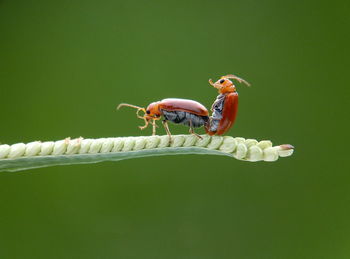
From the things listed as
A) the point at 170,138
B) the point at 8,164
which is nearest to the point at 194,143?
the point at 170,138

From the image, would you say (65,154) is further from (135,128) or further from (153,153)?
(135,128)

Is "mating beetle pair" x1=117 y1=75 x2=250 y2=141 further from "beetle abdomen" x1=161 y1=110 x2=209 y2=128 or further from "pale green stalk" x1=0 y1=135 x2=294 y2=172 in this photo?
"pale green stalk" x1=0 y1=135 x2=294 y2=172

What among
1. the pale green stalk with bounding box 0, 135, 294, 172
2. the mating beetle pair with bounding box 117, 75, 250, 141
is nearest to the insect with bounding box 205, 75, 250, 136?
the mating beetle pair with bounding box 117, 75, 250, 141

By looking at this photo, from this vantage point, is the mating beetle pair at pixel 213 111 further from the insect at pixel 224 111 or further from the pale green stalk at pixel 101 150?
the pale green stalk at pixel 101 150

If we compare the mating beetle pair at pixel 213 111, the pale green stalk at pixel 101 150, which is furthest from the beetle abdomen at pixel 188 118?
the pale green stalk at pixel 101 150

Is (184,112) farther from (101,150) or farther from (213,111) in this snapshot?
(101,150)

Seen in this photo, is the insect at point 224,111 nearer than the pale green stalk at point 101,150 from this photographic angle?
No

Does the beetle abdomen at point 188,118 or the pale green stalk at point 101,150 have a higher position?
the beetle abdomen at point 188,118
